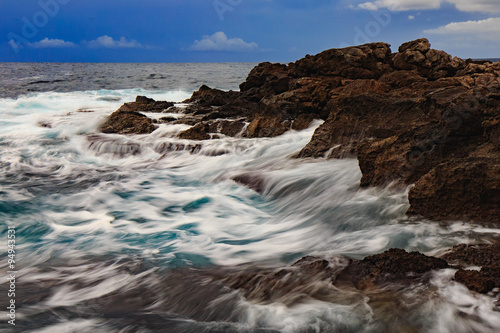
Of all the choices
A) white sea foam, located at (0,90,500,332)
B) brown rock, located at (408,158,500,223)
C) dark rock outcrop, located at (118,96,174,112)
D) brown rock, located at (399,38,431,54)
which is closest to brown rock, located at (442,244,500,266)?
white sea foam, located at (0,90,500,332)

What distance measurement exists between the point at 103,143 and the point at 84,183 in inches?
123

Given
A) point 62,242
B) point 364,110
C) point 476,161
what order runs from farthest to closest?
point 364,110
point 62,242
point 476,161

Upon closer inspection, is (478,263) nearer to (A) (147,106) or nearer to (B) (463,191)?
(B) (463,191)

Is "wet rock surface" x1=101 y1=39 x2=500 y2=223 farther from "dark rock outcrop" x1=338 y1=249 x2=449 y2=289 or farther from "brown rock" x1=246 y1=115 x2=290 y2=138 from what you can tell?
"dark rock outcrop" x1=338 y1=249 x2=449 y2=289

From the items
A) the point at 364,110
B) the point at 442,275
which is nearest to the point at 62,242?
the point at 442,275

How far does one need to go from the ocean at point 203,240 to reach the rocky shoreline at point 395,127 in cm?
22

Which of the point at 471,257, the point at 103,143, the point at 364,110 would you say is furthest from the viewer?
the point at 103,143

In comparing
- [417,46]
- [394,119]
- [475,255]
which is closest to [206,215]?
[475,255]

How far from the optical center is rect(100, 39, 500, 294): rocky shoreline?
326cm

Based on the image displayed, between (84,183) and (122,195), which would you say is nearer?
(122,195)

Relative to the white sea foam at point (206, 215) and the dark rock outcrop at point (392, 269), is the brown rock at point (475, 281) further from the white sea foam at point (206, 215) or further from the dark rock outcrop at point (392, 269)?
the dark rock outcrop at point (392, 269)

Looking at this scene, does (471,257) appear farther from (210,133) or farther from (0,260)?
(210,133)

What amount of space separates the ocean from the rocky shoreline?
0.22m

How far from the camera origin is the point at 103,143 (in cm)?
1056
